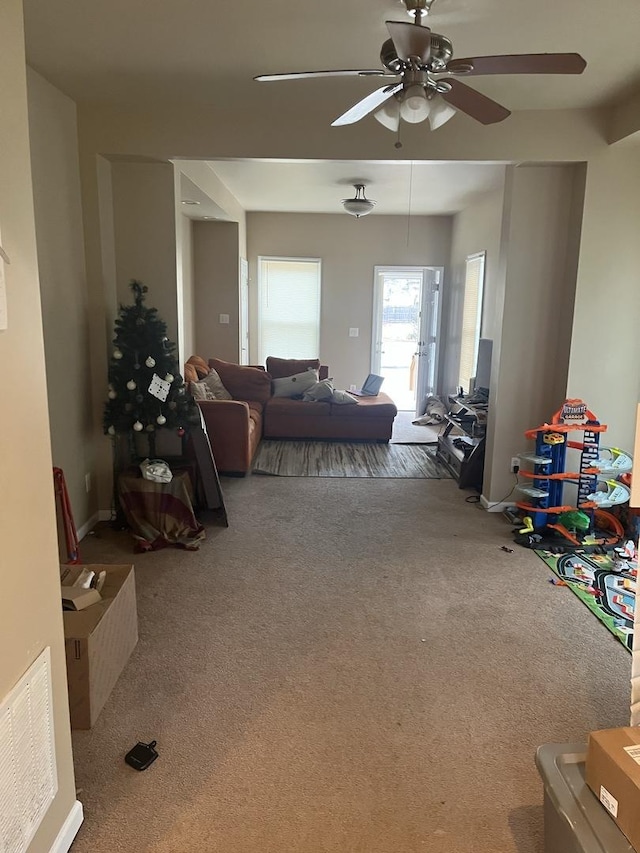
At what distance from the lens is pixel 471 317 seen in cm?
738

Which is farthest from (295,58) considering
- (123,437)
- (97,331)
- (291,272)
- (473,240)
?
(291,272)

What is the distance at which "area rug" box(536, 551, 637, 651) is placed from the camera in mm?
2973

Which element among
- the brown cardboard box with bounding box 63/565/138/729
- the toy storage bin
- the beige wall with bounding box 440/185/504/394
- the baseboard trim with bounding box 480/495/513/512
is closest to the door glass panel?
the beige wall with bounding box 440/185/504/394

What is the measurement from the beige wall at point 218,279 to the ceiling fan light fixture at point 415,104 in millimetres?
5512

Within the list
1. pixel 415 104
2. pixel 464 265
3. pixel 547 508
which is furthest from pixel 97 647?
pixel 464 265

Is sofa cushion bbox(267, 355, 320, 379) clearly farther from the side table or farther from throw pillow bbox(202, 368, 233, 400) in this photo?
the side table

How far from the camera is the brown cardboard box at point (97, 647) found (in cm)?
213

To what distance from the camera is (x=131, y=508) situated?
3.83 metres

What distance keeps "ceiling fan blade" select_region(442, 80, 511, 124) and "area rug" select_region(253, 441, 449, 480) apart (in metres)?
3.34

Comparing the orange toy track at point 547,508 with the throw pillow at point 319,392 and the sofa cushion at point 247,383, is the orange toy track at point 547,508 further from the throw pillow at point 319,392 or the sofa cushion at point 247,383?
the sofa cushion at point 247,383

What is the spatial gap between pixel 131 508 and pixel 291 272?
18.3ft

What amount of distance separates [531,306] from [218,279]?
15.1 ft

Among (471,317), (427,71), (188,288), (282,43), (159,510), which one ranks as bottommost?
(159,510)

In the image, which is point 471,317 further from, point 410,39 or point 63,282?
point 410,39
